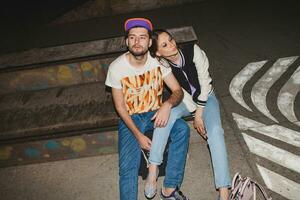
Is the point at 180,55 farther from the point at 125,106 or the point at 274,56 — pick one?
the point at 274,56

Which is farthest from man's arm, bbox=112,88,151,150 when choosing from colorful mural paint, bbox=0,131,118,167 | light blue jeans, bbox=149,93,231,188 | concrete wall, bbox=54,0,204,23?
concrete wall, bbox=54,0,204,23

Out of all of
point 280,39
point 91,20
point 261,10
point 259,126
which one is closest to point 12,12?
point 91,20

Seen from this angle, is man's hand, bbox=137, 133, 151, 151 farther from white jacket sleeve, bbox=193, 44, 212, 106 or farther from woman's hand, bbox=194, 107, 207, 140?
white jacket sleeve, bbox=193, 44, 212, 106

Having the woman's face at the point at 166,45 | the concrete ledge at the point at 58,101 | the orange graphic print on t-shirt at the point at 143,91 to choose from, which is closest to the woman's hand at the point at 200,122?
the orange graphic print on t-shirt at the point at 143,91

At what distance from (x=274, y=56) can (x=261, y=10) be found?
299 cm

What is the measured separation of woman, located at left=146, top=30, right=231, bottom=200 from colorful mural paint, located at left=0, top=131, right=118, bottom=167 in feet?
3.35

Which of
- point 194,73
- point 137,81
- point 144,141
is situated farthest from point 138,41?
point 144,141

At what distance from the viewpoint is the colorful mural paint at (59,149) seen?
410cm

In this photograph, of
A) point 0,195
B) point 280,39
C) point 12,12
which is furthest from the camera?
point 12,12

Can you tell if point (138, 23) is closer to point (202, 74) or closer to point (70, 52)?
point (202, 74)

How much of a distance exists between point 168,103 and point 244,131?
1505 millimetres

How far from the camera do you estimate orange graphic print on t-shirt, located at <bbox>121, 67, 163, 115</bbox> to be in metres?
3.61

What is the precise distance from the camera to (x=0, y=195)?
4031mm

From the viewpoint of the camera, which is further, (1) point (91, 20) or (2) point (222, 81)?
(1) point (91, 20)
